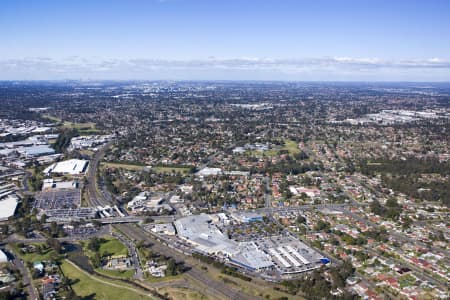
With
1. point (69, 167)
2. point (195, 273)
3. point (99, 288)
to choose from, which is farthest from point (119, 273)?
point (69, 167)

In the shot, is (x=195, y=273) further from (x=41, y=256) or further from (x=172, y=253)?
(x=41, y=256)

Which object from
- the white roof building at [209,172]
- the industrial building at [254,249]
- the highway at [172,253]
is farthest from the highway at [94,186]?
the white roof building at [209,172]

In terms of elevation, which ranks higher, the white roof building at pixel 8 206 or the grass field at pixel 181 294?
the white roof building at pixel 8 206

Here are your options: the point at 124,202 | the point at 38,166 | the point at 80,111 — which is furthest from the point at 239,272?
the point at 80,111

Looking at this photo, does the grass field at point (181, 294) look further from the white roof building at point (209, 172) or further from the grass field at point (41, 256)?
the white roof building at point (209, 172)

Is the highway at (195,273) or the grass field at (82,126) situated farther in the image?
the grass field at (82,126)

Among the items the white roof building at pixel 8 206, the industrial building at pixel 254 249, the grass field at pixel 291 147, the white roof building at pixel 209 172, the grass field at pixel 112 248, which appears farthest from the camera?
the grass field at pixel 291 147

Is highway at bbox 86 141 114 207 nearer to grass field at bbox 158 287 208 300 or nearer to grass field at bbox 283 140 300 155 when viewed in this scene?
grass field at bbox 158 287 208 300

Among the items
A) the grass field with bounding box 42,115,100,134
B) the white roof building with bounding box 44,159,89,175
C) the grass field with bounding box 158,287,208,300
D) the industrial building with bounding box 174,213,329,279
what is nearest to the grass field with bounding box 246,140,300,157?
the white roof building with bounding box 44,159,89,175
